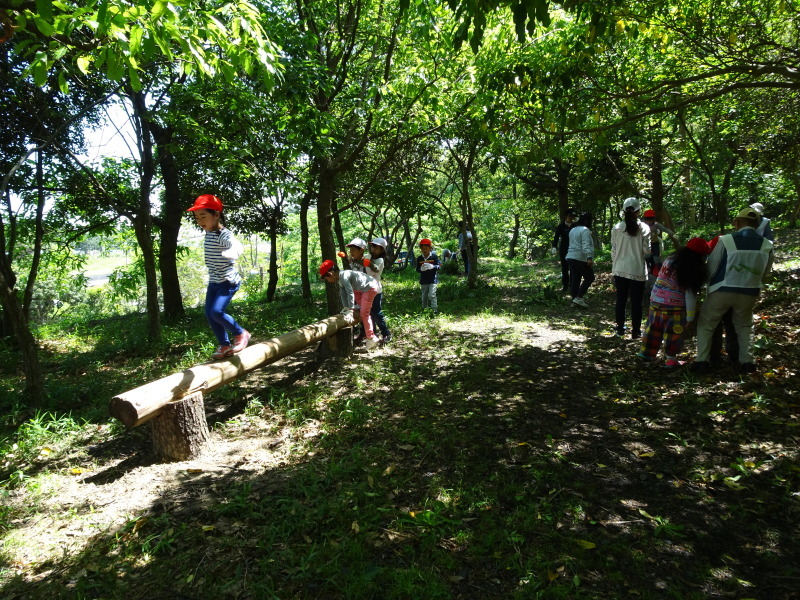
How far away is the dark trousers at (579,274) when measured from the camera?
8.77 m

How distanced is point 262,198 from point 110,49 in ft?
37.9

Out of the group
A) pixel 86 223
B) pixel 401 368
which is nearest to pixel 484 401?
pixel 401 368

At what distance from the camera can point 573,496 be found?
3.09 m

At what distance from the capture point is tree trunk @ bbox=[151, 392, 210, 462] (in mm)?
3830

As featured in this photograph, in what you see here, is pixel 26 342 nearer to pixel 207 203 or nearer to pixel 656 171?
pixel 207 203

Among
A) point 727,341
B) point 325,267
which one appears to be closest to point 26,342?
point 325,267

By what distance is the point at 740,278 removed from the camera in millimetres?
4488

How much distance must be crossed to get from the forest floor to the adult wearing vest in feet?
1.61

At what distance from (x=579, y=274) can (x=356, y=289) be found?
502 cm

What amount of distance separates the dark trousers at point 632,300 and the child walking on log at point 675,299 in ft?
3.17

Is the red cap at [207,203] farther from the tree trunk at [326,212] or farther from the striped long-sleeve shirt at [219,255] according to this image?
the tree trunk at [326,212]

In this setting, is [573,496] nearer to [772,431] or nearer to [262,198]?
[772,431]

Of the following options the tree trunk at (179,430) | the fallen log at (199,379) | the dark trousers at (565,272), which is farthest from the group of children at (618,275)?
the dark trousers at (565,272)

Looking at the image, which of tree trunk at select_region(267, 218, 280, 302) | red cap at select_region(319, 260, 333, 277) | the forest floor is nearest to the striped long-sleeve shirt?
the forest floor
